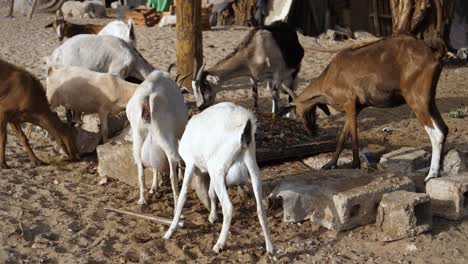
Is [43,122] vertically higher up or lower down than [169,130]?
lower down

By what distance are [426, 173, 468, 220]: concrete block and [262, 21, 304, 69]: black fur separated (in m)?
4.50

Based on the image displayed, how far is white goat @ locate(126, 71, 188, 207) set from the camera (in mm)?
6367

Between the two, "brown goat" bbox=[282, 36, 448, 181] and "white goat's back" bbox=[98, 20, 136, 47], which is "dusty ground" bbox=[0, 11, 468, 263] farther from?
"white goat's back" bbox=[98, 20, 136, 47]

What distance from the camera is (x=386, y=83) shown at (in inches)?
283

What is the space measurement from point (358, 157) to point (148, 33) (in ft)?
36.6

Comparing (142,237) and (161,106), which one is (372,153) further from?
(142,237)

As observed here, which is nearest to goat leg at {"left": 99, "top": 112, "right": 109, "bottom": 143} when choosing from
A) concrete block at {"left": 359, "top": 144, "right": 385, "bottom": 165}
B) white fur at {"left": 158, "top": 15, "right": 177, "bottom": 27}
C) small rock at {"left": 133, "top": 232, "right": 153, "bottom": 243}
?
small rock at {"left": 133, "top": 232, "right": 153, "bottom": 243}

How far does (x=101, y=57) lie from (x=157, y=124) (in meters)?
3.78

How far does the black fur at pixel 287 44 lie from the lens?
10.4 metres

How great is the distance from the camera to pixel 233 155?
17.6 feet

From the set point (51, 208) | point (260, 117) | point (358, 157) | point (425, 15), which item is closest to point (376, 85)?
point (358, 157)

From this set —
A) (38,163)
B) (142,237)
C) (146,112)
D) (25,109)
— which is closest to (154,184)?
(146,112)

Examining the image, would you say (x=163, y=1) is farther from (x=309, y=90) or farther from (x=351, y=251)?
(x=351, y=251)

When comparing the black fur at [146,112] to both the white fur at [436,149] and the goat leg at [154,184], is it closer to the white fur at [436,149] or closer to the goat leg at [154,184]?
the goat leg at [154,184]
